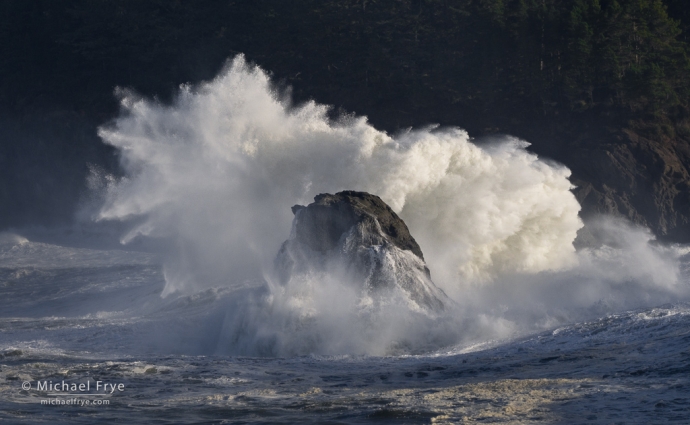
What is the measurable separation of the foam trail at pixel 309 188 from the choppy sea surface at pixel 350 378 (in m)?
5.11

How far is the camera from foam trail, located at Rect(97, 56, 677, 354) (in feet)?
78.2

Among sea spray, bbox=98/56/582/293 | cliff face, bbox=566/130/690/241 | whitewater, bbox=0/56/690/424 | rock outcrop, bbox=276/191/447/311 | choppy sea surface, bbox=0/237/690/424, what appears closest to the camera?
choppy sea surface, bbox=0/237/690/424

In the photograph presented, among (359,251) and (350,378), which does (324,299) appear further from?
(350,378)

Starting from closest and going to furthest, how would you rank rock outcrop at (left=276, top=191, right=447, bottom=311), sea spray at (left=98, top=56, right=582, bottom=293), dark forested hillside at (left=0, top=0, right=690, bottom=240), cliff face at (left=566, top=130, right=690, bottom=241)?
1. rock outcrop at (left=276, top=191, right=447, bottom=311)
2. sea spray at (left=98, top=56, right=582, bottom=293)
3. cliff face at (left=566, top=130, right=690, bottom=241)
4. dark forested hillside at (left=0, top=0, right=690, bottom=240)

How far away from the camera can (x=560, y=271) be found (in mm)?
24453

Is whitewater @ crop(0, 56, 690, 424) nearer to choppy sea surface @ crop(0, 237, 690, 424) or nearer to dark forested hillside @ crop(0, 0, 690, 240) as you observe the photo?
choppy sea surface @ crop(0, 237, 690, 424)

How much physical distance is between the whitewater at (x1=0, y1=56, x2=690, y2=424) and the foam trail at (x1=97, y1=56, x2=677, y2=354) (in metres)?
0.07

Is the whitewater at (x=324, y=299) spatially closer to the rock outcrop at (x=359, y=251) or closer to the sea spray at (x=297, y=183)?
the sea spray at (x=297, y=183)

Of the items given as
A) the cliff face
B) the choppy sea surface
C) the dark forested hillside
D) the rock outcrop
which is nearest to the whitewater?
the choppy sea surface

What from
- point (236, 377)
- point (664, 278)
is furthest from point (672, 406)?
point (664, 278)

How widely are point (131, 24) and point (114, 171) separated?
10.5 meters

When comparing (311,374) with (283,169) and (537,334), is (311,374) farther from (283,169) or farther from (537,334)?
(283,169)

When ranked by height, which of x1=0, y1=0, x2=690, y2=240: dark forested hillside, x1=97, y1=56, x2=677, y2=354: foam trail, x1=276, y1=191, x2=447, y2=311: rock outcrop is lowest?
x1=276, y1=191, x2=447, y2=311: rock outcrop

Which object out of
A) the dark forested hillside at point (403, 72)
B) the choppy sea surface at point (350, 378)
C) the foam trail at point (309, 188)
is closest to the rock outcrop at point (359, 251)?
the choppy sea surface at point (350, 378)
